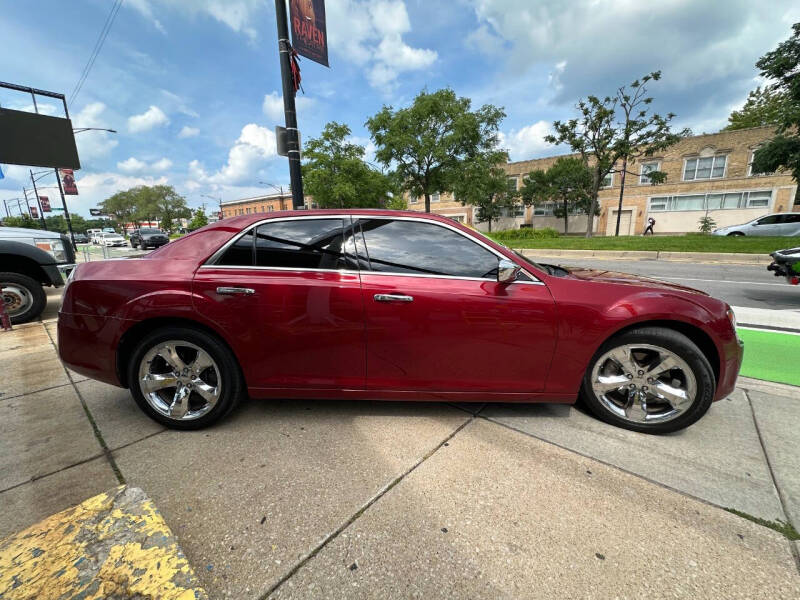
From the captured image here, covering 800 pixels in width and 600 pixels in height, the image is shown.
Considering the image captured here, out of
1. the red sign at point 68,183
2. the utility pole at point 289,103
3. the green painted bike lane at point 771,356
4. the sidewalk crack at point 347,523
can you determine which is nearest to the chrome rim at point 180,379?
the sidewalk crack at point 347,523

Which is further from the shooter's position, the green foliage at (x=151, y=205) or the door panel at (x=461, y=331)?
the green foliage at (x=151, y=205)

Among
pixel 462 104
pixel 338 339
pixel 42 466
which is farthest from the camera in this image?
pixel 462 104

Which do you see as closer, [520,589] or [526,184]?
[520,589]

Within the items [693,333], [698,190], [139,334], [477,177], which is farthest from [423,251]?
[698,190]

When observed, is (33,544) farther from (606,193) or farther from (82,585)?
(606,193)

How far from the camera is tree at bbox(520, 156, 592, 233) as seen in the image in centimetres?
3210

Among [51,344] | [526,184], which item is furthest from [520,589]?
[526,184]

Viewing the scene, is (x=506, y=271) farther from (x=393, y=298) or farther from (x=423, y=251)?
(x=393, y=298)

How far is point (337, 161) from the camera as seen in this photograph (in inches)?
907

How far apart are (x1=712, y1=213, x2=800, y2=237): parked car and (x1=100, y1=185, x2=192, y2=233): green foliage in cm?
8687

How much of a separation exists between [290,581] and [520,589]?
941mm

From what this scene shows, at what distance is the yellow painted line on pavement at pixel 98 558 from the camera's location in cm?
139

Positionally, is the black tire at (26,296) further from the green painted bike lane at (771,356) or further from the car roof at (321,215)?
the green painted bike lane at (771,356)

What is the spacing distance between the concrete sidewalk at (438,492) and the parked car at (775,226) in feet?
83.0
